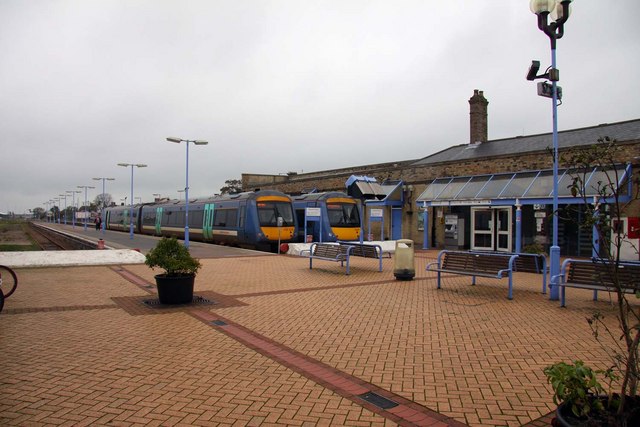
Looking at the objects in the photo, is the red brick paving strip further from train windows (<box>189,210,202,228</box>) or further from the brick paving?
train windows (<box>189,210,202,228</box>)

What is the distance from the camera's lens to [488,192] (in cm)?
2097

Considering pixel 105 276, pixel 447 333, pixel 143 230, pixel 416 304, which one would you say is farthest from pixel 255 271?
pixel 143 230

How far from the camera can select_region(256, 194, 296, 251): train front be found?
21266mm

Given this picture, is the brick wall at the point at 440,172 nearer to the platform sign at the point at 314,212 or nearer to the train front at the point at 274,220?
the train front at the point at 274,220

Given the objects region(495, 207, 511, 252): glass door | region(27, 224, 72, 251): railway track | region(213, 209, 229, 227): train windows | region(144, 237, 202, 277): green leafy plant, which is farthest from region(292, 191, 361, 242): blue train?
region(27, 224, 72, 251): railway track

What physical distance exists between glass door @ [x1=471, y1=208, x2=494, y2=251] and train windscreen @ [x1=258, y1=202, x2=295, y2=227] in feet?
28.8

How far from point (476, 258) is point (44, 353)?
7925mm

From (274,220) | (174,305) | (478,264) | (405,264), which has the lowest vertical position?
(174,305)

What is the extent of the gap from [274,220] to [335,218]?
10.1 feet

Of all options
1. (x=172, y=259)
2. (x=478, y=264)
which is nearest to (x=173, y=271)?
(x=172, y=259)

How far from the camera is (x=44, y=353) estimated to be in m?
5.18

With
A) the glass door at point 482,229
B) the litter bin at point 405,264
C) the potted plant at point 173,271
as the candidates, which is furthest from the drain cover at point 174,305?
the glass door at point 482,229

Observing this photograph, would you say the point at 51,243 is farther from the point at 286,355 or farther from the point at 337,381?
the point at 337,381

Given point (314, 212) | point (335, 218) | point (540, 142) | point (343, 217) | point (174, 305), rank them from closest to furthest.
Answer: point (174, 305), point (314, 212), point (335, 218), point (343, 217), point (540, 142)
